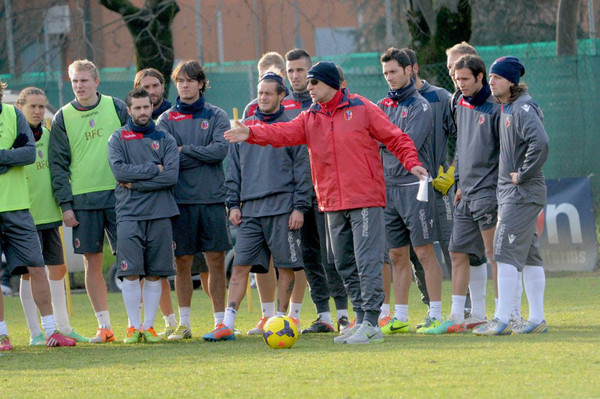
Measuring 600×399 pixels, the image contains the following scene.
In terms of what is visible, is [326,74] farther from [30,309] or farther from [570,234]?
[570,234]

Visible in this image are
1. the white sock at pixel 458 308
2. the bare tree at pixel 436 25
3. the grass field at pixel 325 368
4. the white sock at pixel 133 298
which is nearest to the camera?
the grass field at pixel 325 368

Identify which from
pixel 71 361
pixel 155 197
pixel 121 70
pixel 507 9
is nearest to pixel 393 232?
pixel 155 197

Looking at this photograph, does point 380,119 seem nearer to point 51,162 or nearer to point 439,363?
point 439,363

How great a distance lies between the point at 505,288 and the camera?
7.82 meters

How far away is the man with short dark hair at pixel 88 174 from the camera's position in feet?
29.2

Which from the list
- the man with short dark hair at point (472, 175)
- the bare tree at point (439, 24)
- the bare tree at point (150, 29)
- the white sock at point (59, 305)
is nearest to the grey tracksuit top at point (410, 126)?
the man with short dark hair at point (472, 175)

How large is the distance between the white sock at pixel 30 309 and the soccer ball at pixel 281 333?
7.87ft

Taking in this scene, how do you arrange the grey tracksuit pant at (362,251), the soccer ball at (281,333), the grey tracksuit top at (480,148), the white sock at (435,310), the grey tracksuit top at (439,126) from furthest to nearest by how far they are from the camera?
1. the grey tracksuit top at (439,126)
2. the white sock at (435,310)
3. the grey tracksuit top at (480,148)
4. the grey tracksuit pant at (362,251)
5. the soccer ball at (281,333)

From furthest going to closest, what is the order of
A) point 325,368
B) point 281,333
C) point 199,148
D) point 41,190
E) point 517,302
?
point 41,190, point 199,148, point 517,302, point 281,333, point 325,368

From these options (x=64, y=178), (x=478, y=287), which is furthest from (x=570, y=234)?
(x=64, y=178)

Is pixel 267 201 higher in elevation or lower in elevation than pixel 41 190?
lower

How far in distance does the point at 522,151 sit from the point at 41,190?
4.18 m

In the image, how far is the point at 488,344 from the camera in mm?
7242

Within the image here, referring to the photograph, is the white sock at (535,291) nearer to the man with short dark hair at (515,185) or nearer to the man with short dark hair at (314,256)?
the man with short dark hair at (515,185)
